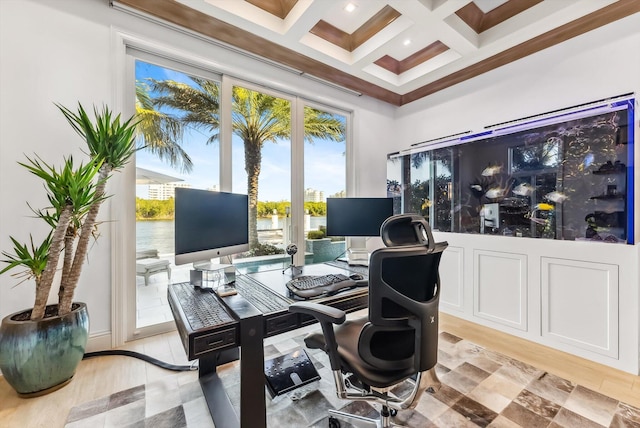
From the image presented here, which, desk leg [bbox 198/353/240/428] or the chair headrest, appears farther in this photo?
desk leg [bbox 198/353/240/428]

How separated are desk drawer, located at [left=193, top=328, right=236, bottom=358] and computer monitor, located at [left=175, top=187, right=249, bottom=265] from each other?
58cm

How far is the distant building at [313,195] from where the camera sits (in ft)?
11.1

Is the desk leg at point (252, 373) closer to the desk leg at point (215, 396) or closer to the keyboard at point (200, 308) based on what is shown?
the keyboard at point (200, 308)

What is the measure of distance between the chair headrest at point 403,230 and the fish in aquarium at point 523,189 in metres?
2.10

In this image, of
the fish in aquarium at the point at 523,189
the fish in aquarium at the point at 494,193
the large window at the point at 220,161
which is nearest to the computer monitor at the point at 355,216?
the large window at the point at 220,161

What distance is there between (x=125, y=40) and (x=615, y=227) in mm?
4382

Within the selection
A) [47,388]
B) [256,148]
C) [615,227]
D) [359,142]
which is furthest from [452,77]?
[47,388]

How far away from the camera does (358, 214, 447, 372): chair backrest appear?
3.72 feet

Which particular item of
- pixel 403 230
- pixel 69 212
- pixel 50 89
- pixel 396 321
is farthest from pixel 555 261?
pixel 50 89

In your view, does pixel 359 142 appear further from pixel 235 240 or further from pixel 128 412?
pixel 128 412

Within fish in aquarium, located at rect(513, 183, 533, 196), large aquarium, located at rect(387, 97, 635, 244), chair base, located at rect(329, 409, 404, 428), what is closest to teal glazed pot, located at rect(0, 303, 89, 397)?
chair base, located at rect(329, 409, 404, 428)

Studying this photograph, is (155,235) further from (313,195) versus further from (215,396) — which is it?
(313,195)

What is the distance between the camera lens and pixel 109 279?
7.42ft

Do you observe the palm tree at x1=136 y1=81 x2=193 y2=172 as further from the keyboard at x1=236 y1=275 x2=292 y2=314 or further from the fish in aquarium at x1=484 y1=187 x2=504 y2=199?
the fish in aquarium at x1=484 y1=187 x2=504 y2=199
